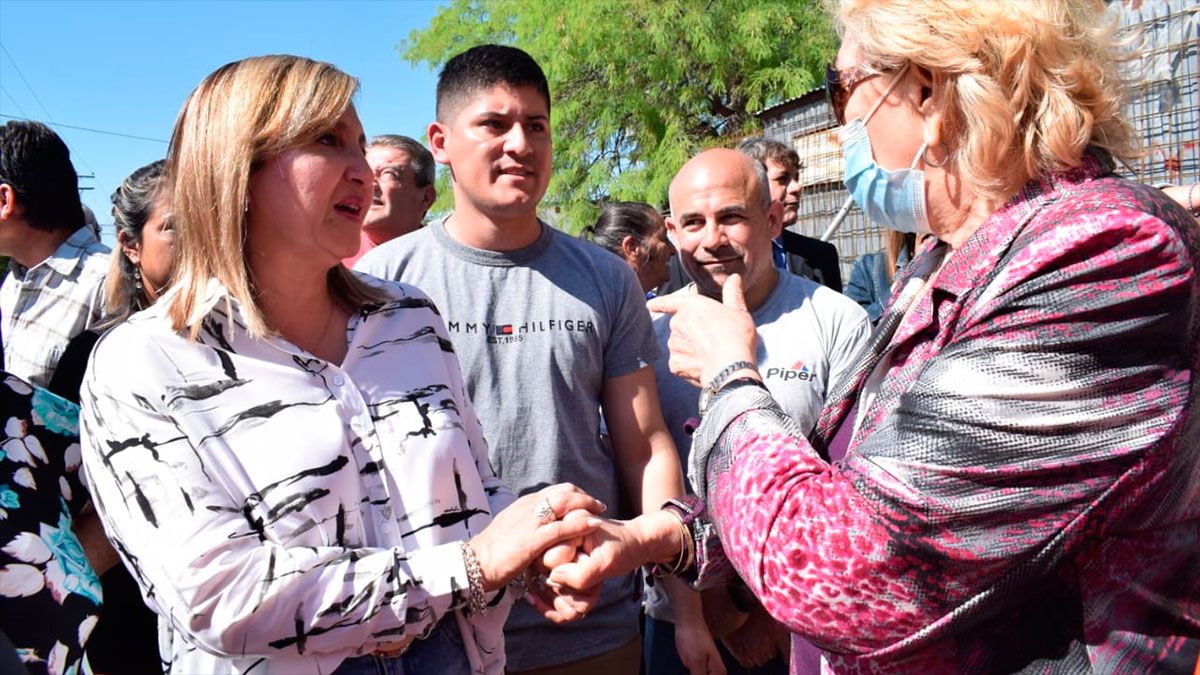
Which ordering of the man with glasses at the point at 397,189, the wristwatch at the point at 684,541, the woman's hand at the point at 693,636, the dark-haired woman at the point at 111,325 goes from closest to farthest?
the wristwatch at the point at 684,541 → the dark-haired woman at the point at 111,325 → the woman's hand at the point at 693,636 → the man with glasses at the point at 397,189

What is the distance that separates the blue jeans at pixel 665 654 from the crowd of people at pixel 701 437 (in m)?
0.67

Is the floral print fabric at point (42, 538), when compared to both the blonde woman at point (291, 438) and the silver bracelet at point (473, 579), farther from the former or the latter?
the silver bracelet at point (473, 579)

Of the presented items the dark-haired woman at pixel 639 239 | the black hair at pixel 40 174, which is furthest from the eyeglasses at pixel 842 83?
the dark-haired woman at pixel 639 239

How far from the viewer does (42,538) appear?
1.78m

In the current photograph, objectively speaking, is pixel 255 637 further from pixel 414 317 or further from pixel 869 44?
pixel 869 44

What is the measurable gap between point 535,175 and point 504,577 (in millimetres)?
1551

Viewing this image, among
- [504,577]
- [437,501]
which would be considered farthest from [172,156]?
[504,577]

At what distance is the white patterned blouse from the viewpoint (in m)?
1.65

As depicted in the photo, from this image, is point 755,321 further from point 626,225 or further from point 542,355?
point 626,225

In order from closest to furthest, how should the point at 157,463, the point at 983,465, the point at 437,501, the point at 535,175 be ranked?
1. the point at 983,465
2. the point at 157,463
3. the point at 437,501
4. the point at 535,175

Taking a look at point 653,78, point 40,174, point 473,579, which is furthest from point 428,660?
point 653,78

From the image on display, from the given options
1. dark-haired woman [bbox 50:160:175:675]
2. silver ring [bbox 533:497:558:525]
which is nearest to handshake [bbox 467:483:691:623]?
silver ring [bbox 533:497:558:525]

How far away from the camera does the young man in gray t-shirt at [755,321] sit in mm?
3137

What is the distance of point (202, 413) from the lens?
1.73 m
